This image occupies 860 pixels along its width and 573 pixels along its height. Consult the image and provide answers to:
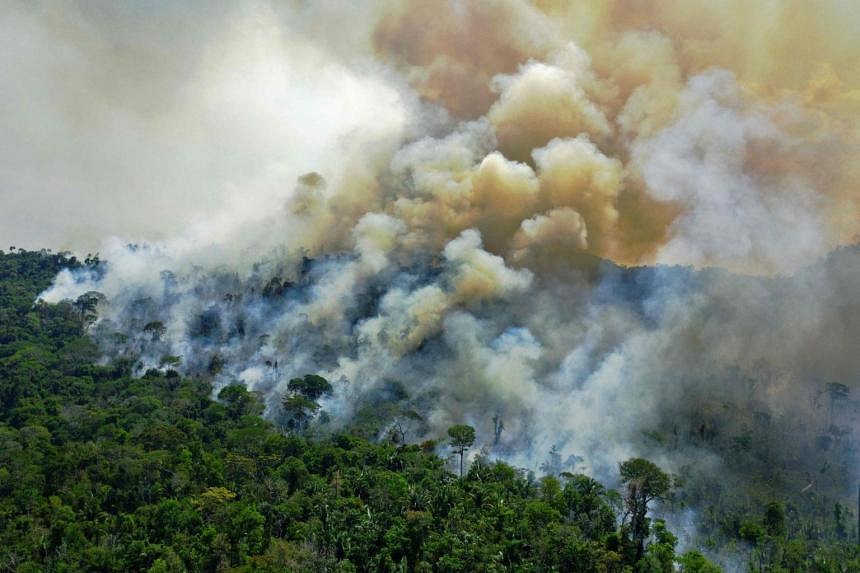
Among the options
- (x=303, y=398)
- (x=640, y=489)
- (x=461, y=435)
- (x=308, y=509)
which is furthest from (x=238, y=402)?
(x=640, y=489)

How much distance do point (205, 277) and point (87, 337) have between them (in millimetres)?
28576

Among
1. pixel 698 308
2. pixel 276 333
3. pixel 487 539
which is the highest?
pixel 698 308

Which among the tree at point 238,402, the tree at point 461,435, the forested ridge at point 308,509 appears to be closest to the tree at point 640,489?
the forested ridge at point 308,509

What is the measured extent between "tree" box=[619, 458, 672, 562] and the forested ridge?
16 cm

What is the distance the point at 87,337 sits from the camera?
120 m


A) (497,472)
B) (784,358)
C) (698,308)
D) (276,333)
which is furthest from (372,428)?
(784,358)

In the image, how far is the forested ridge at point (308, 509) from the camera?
55.3m

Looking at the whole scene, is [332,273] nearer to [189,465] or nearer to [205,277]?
[205,277]

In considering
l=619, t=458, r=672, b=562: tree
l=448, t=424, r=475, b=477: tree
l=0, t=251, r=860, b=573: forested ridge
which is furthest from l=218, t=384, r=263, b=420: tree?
l=619, t=458, r=672, b=562: tree

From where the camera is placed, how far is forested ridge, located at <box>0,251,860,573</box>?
55281 millimetres

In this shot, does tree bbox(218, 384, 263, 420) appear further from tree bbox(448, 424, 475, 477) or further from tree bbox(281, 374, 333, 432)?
tree bbox(448, 424, 475, 477)

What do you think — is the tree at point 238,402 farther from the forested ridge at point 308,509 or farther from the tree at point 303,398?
the tree at point 303,398

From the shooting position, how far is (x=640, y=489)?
65.8m

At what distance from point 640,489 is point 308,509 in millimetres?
30492
